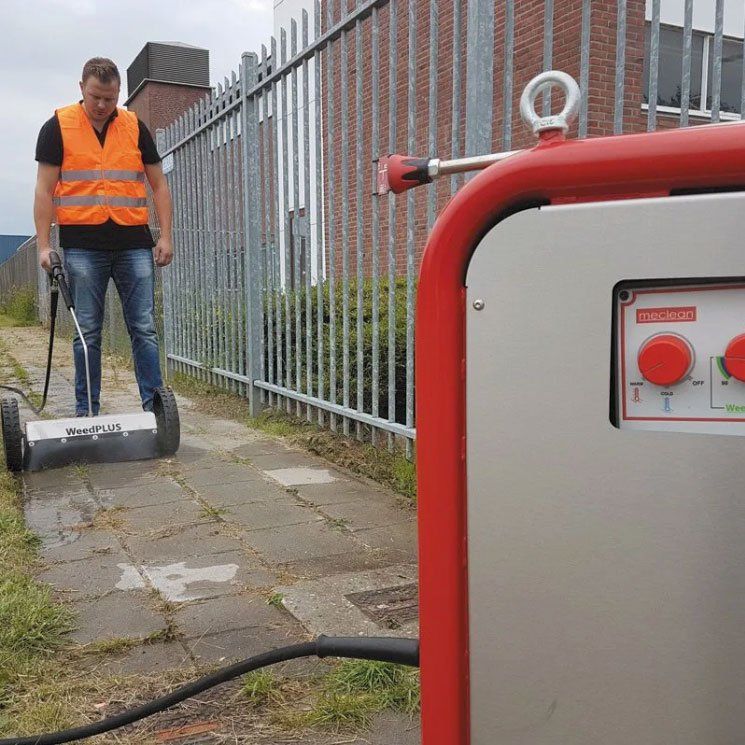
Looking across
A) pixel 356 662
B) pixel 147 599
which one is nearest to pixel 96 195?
pixel 147 599

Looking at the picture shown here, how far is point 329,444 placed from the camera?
4.63 meters

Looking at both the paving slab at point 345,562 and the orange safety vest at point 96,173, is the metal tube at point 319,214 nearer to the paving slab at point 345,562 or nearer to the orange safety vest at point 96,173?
the orange safety vest at point 96,173

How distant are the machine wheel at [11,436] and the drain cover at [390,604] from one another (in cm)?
233

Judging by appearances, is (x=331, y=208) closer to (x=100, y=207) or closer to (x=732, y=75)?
(x=100, y=207)

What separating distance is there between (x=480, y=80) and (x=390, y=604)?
2.00 meters

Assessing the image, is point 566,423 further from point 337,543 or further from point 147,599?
point 337,543

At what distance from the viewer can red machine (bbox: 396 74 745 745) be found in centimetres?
84

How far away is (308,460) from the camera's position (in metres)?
4.50

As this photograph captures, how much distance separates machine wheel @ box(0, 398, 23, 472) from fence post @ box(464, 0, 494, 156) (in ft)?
8.62

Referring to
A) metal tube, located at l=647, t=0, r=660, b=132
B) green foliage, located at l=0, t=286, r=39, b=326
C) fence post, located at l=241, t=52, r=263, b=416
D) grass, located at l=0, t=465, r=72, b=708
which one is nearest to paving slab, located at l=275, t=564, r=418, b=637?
grass, located at l=0, t=465, r=72, b=708

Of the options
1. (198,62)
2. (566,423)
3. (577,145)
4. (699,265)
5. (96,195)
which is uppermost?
(198,62)

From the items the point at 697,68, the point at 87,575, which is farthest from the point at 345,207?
the point at 697,68

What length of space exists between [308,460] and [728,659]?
147 inches

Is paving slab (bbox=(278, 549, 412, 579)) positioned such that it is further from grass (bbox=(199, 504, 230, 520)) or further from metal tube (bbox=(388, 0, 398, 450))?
metal tube (bbox=(388, 0, 398, 450))
